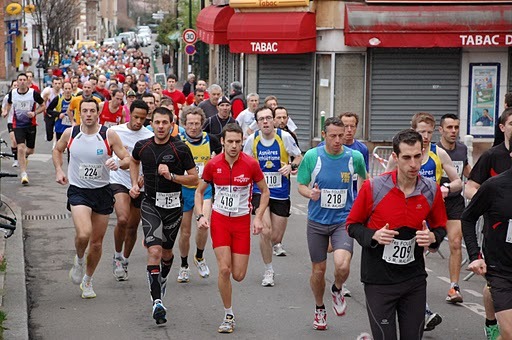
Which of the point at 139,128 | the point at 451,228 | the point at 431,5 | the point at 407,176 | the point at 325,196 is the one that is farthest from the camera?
the point at 431,5

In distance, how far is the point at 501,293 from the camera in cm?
719

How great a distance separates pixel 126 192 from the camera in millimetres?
11891

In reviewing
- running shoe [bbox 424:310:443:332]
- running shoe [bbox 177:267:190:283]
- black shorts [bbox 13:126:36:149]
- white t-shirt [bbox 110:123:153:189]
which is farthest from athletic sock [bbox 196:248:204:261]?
black shorts [bbox 13:126:36:149]

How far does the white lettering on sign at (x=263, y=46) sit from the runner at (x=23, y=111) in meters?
9.46

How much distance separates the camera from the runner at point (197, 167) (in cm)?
1169

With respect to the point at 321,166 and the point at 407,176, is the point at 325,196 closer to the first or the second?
the point at 321,166

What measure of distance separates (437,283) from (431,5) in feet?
54.0

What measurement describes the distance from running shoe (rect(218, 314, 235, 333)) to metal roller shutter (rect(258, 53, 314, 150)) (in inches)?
736

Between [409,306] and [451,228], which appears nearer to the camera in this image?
[409,306]

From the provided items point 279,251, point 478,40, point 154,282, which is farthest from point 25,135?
point 478,40

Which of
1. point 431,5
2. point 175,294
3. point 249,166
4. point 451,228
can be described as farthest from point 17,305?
point 431,5

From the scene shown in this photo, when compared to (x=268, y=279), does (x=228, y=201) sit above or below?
above

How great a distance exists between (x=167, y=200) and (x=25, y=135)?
10.5 m

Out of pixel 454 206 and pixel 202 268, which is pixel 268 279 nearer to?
pixel 202 268
